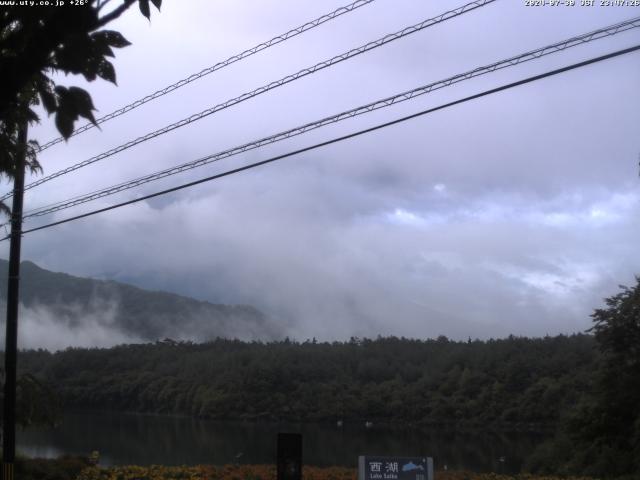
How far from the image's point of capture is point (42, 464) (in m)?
17.4

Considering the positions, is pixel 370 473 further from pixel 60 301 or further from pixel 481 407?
pixel 60 301

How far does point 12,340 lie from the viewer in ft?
49.8

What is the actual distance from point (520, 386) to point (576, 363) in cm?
452

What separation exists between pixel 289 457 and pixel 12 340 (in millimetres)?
7376

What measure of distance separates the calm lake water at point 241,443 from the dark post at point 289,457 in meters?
11.1

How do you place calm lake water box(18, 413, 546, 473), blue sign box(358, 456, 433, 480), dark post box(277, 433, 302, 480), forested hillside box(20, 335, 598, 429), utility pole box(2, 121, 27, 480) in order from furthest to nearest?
forested hillside box(20, 335, 598, 429)
calm lake water box(18, 413, 546, 473)
utility pole box(2, 121, 27, 480)
blue sign box(358, 456, 433, 480)
dark post box(277, 433, 302, 480)

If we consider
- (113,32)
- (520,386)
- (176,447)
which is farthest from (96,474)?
(520,386)

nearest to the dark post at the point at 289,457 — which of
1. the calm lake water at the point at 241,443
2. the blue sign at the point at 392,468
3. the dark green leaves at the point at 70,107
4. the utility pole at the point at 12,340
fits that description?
the blue sign at the point at 392,468

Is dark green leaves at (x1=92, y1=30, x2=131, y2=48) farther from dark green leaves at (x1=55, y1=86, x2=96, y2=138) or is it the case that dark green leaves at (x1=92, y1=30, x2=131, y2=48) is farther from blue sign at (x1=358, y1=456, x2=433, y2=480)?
blue sign at (x1=358, y1=456, x2=433, y2=480)

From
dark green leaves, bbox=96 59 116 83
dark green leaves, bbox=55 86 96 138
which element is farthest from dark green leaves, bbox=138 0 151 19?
dark green leaves, bbox=55 86 96 138

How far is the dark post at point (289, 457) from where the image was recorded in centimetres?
1064

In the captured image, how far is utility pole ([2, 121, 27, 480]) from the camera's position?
14.4m

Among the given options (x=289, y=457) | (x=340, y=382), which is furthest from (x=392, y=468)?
(x=340, y=382)

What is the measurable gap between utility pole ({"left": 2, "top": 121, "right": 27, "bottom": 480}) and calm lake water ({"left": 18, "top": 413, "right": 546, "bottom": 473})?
6.74 meters
